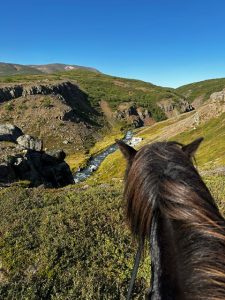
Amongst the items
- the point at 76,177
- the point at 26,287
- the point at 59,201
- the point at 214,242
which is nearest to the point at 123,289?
the point at 26,287

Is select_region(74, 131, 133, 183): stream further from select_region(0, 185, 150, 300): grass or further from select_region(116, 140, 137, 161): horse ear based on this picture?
select_region(116, 140, 137, 161): horse ear

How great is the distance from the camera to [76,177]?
96.8 m

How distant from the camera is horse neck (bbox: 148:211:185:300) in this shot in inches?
121

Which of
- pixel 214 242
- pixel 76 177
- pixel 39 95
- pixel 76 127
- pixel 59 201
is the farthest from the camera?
pixel 39 95

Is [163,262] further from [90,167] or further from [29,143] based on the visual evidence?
[90,167]

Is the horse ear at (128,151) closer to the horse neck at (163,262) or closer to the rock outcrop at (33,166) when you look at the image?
the horse neck at (163,262)

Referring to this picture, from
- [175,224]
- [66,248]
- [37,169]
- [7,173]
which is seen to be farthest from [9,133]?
[175,224]

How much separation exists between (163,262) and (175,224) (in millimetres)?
358

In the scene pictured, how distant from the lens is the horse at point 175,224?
290 cm

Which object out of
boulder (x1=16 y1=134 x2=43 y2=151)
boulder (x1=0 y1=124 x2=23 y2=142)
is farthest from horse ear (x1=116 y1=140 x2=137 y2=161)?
boulder (x1=16 y1=134 x2=43 y2=151)

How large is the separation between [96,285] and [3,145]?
41.8m

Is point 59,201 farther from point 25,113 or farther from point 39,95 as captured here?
point 39,95

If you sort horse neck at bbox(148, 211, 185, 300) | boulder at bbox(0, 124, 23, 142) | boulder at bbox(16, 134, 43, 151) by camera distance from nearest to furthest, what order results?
horse neck at bbox(148, 211, 185, 300)
boulder at bbox(0, 124, 23, 142)
boulder at bbox(16, 134, 43, 151)

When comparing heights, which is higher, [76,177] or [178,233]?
[178,233]
